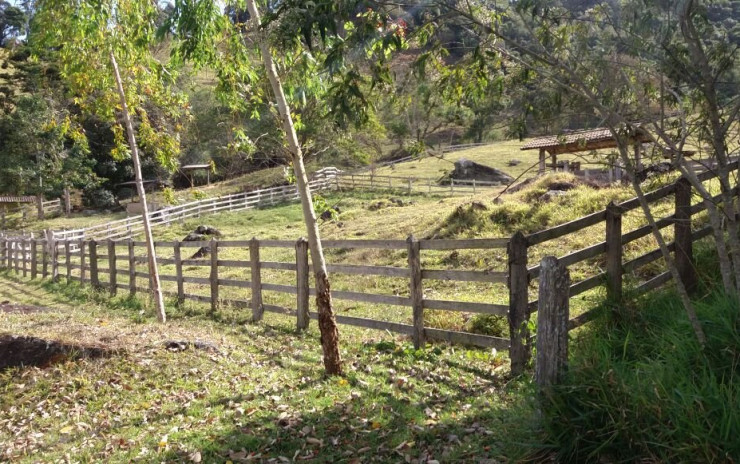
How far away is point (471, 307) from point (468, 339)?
1.39 feet

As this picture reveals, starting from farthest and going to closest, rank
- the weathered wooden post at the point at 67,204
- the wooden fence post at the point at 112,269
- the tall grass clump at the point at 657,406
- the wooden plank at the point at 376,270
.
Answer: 1. the weathered wooden post at the point at 67,204
2. the wooden fence post at the point at 112,269
3. the wooden plank at the point at 376,270
4. the tall grass clump at the point at 657,406

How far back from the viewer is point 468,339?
7.63 metres

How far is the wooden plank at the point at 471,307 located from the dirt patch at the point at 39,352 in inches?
163

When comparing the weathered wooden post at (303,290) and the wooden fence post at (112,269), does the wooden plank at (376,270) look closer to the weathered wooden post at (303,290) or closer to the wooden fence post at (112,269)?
the weathered wooden post at (303,290)

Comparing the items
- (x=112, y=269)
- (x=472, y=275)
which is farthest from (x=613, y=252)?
(x=112, y=269)

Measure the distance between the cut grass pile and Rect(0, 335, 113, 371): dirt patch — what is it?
186 mm

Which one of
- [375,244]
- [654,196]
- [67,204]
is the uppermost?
[654,196]

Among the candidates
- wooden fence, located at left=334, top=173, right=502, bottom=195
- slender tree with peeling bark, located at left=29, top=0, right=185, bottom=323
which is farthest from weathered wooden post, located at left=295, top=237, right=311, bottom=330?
wooden fence, located at left=334, top=173, right=502, bottom=195

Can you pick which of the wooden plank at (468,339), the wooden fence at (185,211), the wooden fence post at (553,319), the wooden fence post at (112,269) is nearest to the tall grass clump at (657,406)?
the wooden fence post at (553,319)

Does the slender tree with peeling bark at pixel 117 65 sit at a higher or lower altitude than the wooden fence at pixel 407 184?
higher

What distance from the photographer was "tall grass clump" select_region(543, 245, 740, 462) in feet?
10.9

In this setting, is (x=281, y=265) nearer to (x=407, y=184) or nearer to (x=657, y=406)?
(x=657, y=406)

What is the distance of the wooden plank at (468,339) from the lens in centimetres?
718

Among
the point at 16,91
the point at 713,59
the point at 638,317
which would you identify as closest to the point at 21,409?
the point at 638,317
